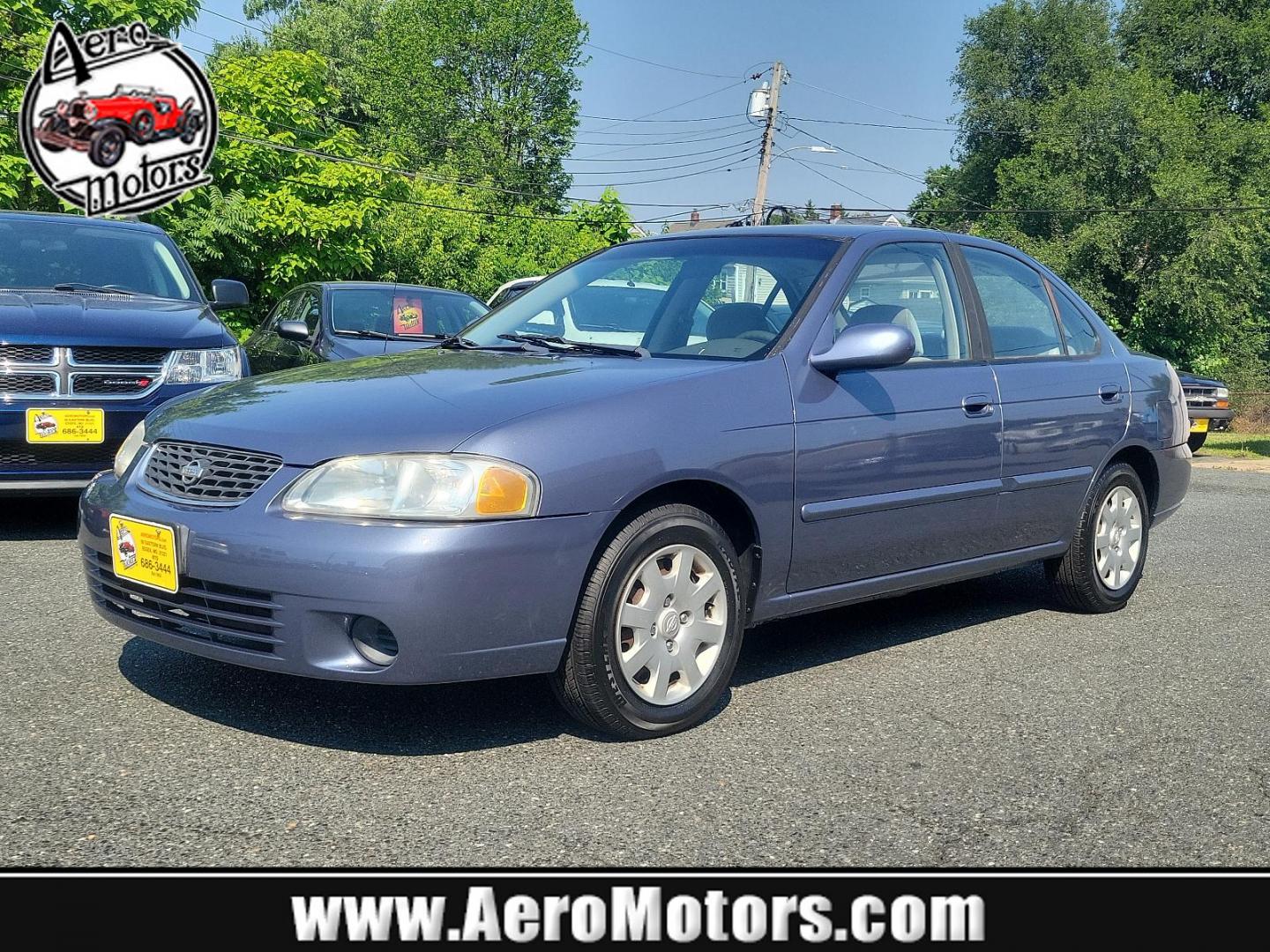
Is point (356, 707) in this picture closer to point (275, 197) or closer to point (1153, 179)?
point (275, 197)

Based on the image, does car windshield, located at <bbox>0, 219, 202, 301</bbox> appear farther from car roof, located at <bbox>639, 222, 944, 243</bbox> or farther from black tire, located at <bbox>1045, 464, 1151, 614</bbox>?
black tire, located at <bbox>1045, 464, 1151, 614</bbox>

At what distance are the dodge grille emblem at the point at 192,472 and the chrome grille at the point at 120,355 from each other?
3470 millimetres

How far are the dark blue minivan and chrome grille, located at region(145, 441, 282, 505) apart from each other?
122 inches

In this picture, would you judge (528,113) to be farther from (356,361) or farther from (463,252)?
(356,361)

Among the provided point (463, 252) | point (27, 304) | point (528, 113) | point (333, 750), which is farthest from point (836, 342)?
point (528, 113)

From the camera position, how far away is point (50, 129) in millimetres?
20531

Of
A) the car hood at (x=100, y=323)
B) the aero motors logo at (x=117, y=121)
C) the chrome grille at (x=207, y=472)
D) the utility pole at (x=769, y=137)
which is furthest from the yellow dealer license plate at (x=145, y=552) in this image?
the utility pole at (x=769, y=137)

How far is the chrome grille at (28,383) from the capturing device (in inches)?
267

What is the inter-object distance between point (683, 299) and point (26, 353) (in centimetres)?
380

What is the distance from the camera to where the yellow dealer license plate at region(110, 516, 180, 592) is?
12.4 ft

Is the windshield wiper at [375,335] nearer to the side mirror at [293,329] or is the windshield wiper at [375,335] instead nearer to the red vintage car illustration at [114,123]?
the side mirror at [293,329]

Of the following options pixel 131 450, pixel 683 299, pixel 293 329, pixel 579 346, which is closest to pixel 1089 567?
pixel 683 299

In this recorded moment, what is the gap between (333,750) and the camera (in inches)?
150

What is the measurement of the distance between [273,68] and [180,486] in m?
22.2
